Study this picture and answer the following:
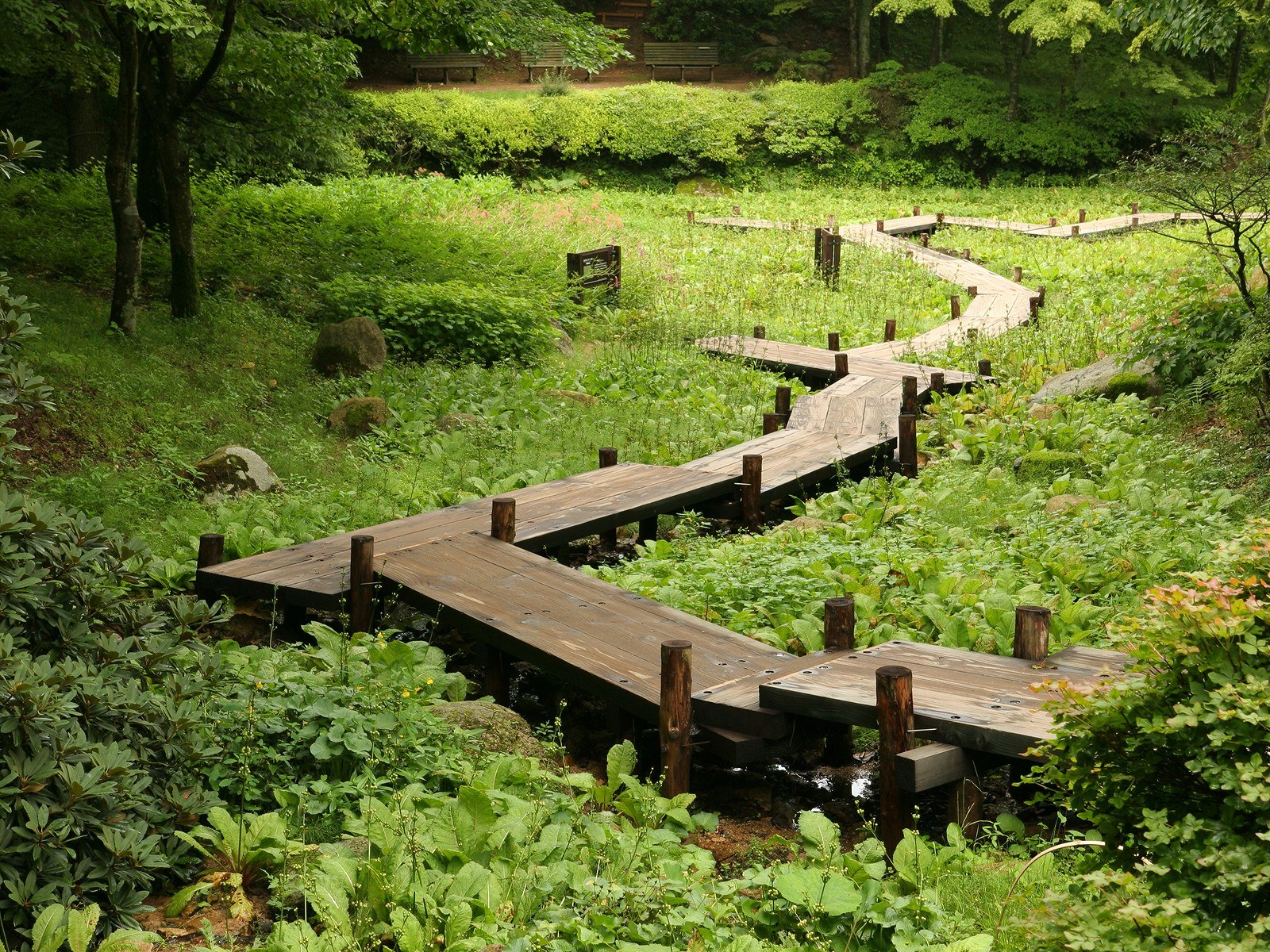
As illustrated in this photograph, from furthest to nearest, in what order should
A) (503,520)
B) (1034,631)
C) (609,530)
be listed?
(609,530)
(503,520)
(1034,631)

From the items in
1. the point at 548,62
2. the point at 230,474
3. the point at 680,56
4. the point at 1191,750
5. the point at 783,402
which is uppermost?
the point at 680,56

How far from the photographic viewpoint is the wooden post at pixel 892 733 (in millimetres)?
5230

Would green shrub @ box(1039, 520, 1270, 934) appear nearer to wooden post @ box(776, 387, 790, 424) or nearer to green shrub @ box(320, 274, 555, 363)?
wooden post @ box(776, 387, 790, 424)

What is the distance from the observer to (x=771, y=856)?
5.46 m

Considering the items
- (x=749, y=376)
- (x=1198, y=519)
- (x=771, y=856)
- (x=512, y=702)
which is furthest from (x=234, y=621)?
(x=749, y=376)

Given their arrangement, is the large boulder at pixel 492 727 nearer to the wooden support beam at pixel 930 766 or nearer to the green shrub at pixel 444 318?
the wooden support beam at pixel 930 766

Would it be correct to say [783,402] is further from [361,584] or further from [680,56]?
[680,56]

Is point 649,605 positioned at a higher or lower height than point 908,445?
lower

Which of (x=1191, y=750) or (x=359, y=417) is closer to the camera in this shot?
(x=1191, y=750)

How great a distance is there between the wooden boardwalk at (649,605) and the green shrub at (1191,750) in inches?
10.0

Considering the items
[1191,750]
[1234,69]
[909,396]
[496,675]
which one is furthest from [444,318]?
[1234,69]

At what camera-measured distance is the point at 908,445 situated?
10.8 metres

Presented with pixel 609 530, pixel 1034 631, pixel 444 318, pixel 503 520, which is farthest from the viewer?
pixel 444 318

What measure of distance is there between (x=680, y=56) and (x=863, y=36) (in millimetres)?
6229
